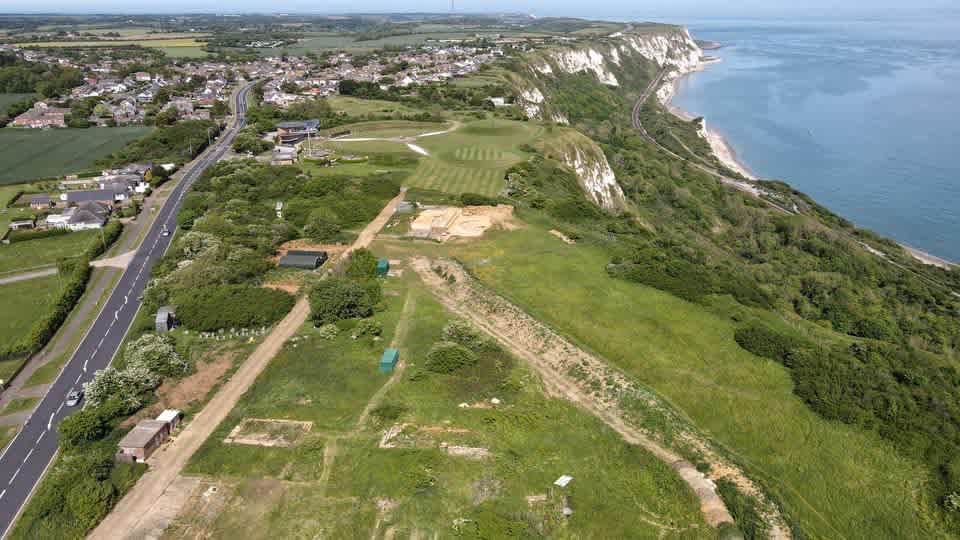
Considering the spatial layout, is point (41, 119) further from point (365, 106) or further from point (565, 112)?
point (565, 112)

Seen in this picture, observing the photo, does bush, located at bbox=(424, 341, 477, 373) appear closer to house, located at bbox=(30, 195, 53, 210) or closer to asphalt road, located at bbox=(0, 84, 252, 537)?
asphalt road, located at bbox=(0, 84, 252, 537)

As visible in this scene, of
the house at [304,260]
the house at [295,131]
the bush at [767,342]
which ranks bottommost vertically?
the bush at [767,342]

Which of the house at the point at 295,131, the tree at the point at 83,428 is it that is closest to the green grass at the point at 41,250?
the tree at the point at 83,428

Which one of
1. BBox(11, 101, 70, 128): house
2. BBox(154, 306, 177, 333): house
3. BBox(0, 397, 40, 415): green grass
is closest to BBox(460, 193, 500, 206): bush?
BBox(154, 306, 177, 333): house

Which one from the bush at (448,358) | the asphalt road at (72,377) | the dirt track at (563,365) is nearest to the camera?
the dirt track at (563,365)

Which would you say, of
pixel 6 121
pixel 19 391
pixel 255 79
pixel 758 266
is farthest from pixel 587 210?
pixel 255 79

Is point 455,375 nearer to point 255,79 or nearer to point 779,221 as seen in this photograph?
point 779,221

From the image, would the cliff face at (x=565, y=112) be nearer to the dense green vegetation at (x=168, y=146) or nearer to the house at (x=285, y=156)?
the house at (x=285, y=156)
